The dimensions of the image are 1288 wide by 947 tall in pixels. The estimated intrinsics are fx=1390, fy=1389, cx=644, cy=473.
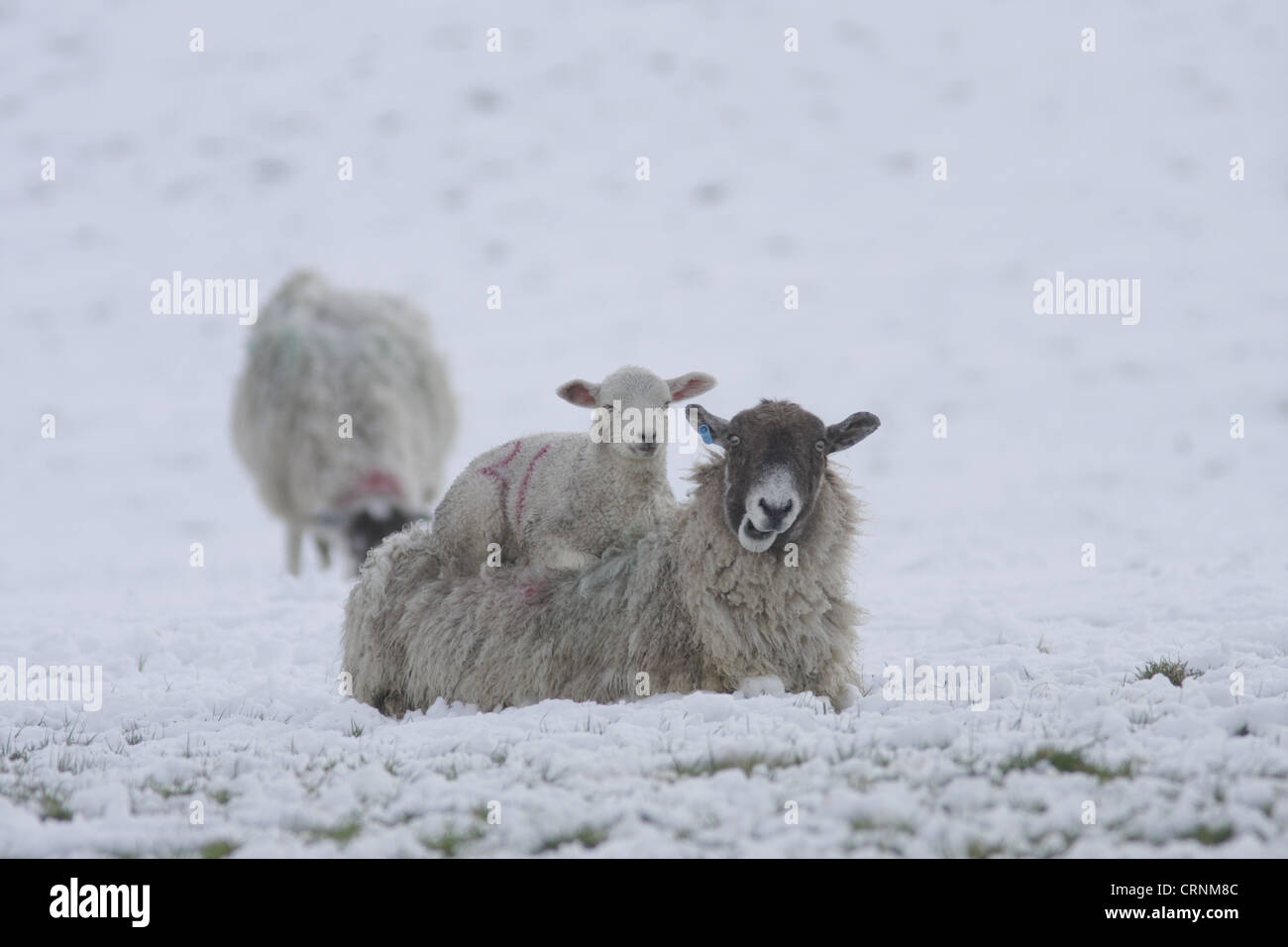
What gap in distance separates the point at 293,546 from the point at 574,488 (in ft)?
23.3

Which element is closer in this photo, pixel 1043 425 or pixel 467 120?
pixel 1043 425

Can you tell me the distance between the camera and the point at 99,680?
22.0 feet

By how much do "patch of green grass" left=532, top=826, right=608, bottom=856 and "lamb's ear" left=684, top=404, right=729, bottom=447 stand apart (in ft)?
6.89

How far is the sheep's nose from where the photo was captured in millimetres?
5156

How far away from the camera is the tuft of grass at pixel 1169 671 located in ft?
17.3

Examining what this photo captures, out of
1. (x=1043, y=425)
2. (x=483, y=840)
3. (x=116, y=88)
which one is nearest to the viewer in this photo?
(x=483, y=840)

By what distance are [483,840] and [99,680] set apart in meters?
3.69

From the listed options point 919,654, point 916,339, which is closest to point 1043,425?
point 916,339

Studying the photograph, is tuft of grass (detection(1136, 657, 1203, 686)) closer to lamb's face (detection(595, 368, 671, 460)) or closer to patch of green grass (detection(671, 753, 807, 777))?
patch of green grass (detection(671, 753, 807, 777))
